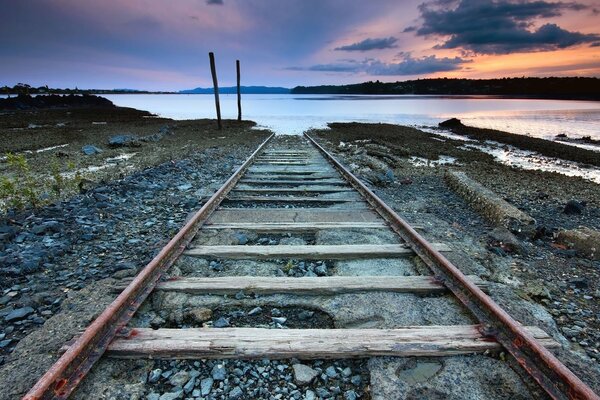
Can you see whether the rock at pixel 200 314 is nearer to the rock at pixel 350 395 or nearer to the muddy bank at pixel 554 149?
the rock at pixel 350 395

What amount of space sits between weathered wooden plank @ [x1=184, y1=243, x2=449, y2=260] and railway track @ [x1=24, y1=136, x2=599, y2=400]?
1 cm

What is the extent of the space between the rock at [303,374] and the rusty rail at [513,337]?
118 centimetres

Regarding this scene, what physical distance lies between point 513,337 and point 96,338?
2.61 m

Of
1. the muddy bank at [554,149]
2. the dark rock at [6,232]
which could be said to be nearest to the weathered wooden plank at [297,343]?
the dark rock at [6,232]

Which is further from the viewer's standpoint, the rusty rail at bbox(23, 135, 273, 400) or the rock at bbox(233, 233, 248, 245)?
the rock at bbox(233, 233, 248, 245)

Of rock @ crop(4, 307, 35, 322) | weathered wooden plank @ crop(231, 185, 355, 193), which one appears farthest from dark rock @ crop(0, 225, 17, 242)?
weathered wooden plank @ crop(231, 185, 355, 193)

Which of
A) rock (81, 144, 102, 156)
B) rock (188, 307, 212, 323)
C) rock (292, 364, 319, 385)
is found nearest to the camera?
rock (292, 364, 319, 385)

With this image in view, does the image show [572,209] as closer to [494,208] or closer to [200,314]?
[494,208]

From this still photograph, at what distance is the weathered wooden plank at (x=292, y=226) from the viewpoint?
4410 millimetres

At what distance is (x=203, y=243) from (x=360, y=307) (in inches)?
77.4

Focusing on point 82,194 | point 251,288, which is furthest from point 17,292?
point 82,194

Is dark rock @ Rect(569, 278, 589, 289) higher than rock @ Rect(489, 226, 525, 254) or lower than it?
lower

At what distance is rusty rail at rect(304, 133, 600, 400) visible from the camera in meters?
1.91

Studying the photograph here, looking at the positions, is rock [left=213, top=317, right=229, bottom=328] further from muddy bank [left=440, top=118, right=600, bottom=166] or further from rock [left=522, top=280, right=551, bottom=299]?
muddy bank [left=440, top=118, right=600, bottom=166]
